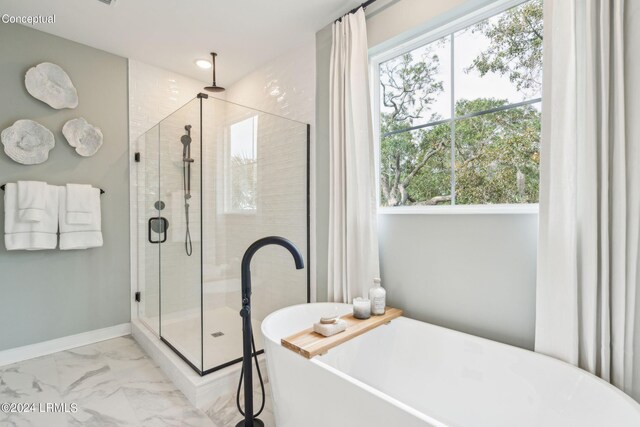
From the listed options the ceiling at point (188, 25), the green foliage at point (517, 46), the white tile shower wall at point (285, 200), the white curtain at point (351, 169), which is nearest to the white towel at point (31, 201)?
the ceiling at point (188, 25)

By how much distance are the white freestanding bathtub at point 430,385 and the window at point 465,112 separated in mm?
788

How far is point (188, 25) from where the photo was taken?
2404 millimetres

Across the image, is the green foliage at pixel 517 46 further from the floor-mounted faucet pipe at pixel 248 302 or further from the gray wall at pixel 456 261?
the floor-mounted faucet pipe at pixel 248 302

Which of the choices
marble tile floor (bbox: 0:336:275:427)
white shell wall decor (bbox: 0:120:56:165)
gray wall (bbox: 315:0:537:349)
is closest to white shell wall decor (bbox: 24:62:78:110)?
white shell wall decor (bbox: 0:120:56:165)

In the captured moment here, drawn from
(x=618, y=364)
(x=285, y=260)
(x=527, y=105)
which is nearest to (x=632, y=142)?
(x=527, y=105)

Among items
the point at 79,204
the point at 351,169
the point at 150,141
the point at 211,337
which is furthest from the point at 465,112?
the point at 79,204

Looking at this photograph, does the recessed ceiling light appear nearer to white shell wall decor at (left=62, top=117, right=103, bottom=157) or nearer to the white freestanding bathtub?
white shell wall decor at (left=62, top=117, right=103, bottom=157)

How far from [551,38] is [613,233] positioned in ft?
2.80

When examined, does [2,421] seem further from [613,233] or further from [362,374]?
[613,233]

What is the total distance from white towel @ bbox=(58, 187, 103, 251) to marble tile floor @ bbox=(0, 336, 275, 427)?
0.88m

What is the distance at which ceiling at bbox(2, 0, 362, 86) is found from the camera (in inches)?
85.4

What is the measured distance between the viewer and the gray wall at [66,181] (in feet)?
7.80

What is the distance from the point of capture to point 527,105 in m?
1.62

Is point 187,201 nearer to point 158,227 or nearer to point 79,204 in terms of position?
point 158,227
